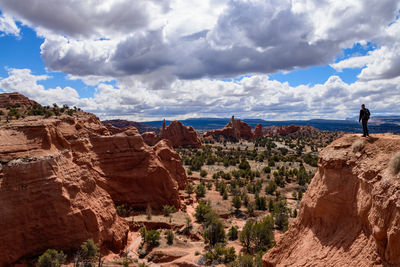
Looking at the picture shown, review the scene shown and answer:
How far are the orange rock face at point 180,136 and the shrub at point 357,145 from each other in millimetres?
79105

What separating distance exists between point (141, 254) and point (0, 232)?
9401 mm

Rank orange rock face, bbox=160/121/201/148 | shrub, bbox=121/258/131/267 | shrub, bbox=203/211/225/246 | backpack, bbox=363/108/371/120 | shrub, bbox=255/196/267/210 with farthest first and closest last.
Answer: orange rock face, bbox=160/121/201/148 < shrub, bbox=255/196/267/210 < shrub, bbox=203/211/225/246 < shrub, bbox=121/258/131/267 < backpack, bbox=363/108/371/120

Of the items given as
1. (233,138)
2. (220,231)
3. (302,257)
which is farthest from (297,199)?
(233,138)

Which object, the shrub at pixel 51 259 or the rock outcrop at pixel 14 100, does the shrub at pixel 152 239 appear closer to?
the shrub at pixel 51 259

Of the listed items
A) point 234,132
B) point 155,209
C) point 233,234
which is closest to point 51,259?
point 155,209

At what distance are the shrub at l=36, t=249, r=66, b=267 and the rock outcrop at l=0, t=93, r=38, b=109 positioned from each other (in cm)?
3103

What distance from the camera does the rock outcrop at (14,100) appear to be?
122ft

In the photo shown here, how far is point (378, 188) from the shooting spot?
25.8 feet

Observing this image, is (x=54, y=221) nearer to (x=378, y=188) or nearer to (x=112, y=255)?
(x=112, y=255)

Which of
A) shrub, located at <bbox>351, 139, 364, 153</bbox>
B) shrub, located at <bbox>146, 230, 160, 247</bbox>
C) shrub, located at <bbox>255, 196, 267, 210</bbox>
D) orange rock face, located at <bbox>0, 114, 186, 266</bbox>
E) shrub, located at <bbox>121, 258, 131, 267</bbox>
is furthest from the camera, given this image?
shrub, located at <bbox>255, 196, 267, 210</bbox>

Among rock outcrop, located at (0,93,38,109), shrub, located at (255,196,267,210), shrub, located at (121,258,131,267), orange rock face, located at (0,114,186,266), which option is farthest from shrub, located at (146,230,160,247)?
rock outcrop, located at (0,93,38,109)

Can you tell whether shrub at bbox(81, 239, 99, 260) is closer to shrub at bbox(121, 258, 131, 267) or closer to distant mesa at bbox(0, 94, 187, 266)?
distant mesa at bbox(0, 94, 187, 266)

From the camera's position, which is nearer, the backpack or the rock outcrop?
the backpack

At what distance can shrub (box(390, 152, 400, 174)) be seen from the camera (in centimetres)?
757
